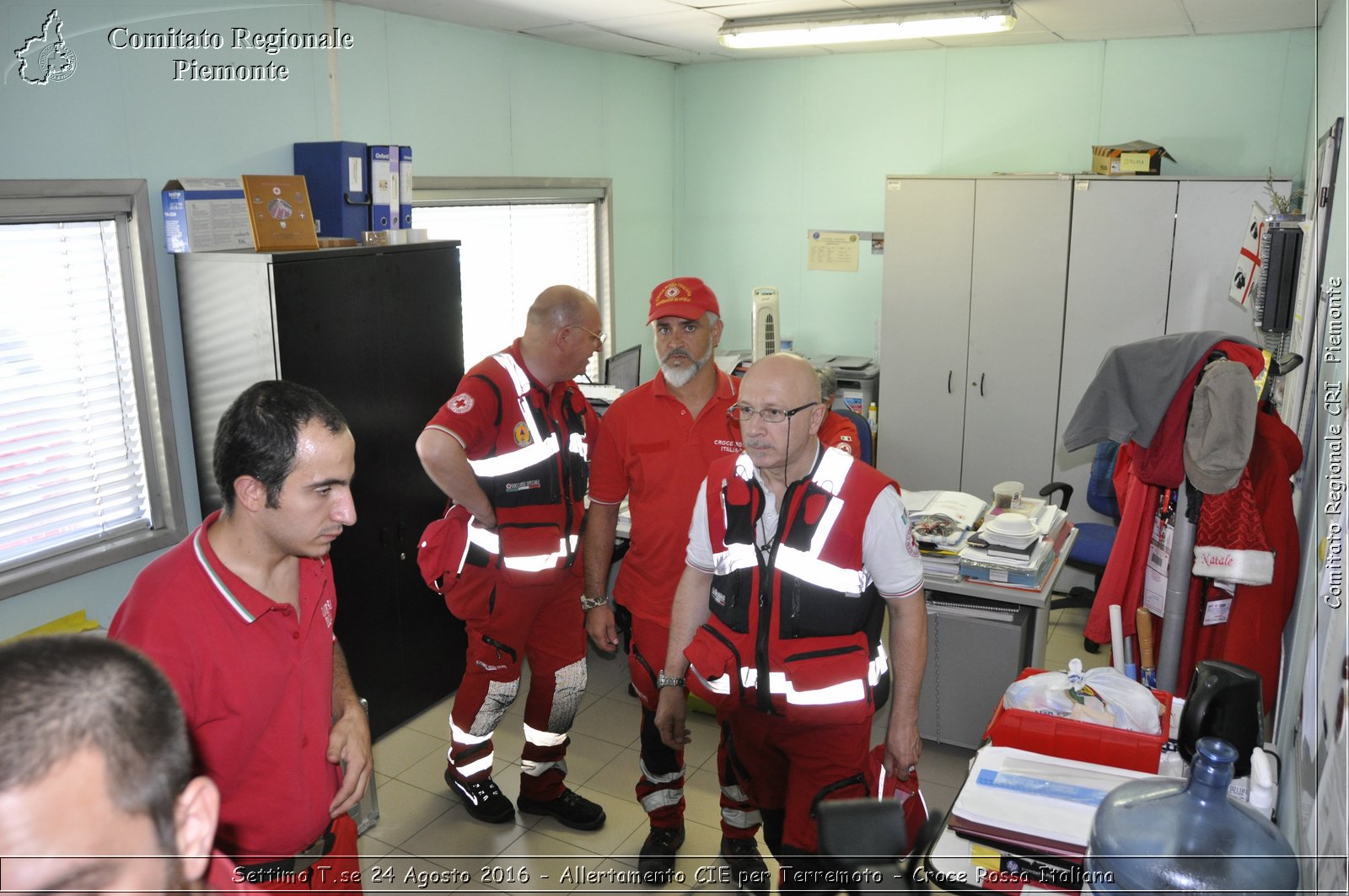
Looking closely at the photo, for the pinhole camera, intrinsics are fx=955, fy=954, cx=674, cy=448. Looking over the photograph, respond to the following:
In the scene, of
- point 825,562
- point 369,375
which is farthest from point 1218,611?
point 369,375

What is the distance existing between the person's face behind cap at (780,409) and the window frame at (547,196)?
1.78 meters

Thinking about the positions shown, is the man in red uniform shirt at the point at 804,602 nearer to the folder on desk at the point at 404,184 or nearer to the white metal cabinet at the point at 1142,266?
the folder on desk at the point at 404,184

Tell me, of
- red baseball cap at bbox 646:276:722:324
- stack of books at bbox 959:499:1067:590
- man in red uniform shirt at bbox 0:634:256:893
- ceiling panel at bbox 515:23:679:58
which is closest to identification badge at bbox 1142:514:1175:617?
stack of books at bbox 959:499:1067:590

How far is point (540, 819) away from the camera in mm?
3502

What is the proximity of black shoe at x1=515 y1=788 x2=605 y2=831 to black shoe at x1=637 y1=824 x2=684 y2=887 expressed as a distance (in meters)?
0.23

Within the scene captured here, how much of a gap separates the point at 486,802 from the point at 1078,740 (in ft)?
7.44

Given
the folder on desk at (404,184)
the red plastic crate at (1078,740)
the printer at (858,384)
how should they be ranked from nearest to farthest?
the red plastic crate at (1078,740) < the folder on desk at (404,184) < the printer at (858,384)

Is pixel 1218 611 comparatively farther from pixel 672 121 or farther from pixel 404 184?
pixel 672 121

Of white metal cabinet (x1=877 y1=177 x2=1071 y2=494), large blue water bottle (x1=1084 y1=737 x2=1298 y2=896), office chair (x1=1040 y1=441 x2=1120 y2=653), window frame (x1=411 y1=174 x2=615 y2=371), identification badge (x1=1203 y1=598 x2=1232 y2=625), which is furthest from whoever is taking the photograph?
white metal cabinet (x1=877 y1=177 x2=1071 y2=494)

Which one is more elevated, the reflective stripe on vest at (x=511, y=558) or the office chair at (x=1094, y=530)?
the reflective stripe on vest at (x=511, y=558)

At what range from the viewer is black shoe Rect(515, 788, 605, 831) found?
3.42 meters

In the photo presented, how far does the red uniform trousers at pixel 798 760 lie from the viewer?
242cm

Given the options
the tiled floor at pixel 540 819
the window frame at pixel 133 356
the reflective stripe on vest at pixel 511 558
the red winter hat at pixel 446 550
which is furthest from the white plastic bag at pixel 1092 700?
the window frame at pixel 133 356

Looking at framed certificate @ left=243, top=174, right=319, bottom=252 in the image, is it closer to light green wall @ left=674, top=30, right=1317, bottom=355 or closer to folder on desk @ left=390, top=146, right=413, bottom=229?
folder on desk @ left=390, top=146, right=413, bottom=229
